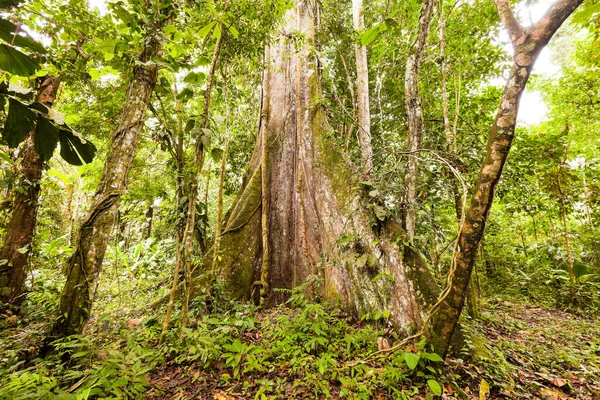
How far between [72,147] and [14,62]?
0.31m

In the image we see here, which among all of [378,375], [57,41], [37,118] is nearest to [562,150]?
[378,375]

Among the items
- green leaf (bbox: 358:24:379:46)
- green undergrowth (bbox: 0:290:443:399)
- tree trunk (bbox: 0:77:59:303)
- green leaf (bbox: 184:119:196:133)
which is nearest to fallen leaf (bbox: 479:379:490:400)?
green undergrowth (bbox: 0:290:443:399)

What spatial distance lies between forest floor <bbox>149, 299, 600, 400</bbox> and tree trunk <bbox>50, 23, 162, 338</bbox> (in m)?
0.92

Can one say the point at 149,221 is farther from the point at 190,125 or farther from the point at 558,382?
the point at 558,382

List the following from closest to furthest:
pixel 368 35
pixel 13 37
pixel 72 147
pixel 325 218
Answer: pixel 13 37
pixel 72 147
pixel 368 35
pixel 325 218

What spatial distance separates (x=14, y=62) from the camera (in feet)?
2.93

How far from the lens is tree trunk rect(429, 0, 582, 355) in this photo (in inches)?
70.0

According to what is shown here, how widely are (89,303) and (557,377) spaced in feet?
14.8

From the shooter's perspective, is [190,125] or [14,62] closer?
[14,62]

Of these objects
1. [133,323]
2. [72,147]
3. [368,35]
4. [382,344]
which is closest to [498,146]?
[368,35]

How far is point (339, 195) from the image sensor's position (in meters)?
3.71

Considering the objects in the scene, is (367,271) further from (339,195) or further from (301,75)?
(301,75)

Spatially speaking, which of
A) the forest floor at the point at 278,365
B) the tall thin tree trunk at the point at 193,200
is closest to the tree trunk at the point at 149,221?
the forest floor at the point at 278,365

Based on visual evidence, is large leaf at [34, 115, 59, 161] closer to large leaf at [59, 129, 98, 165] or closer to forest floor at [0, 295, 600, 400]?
large leaf at [59, 129, 98, 165]
